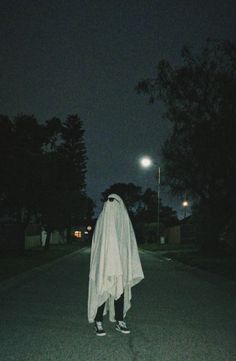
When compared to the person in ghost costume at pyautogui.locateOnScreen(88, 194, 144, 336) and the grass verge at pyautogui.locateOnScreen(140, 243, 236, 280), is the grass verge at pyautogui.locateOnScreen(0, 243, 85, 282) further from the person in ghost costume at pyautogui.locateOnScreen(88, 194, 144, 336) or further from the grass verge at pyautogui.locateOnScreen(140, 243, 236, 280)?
the person in ghost costume at pyautogui.locateOnScreen(88, 194, 144, 336)

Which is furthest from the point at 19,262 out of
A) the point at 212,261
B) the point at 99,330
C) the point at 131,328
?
A: the point at 99,330

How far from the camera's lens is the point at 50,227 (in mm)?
45000

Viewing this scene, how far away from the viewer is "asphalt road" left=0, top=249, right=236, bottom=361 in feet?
19.5

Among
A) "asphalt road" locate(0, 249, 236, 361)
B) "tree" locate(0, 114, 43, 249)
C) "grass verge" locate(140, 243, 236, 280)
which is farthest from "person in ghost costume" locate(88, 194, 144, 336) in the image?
"tree" locate(0, 114, 43, 249)

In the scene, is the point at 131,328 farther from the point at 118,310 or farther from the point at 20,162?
the point at 20,162

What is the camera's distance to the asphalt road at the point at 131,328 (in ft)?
19.5

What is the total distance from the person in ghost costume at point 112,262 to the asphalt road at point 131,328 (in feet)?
1.28

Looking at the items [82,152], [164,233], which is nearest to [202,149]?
[164,233]

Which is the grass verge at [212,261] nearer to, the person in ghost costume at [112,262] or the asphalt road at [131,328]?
the asphalt road at [131,328]

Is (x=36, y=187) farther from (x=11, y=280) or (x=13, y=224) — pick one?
(x=11, y=280)

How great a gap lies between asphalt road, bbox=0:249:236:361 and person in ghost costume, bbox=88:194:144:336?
391mm

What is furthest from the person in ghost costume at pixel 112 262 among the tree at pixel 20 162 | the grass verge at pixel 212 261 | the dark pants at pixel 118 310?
the tree at pixel 20 162

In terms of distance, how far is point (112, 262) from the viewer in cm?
693

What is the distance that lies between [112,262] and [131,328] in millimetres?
1342
